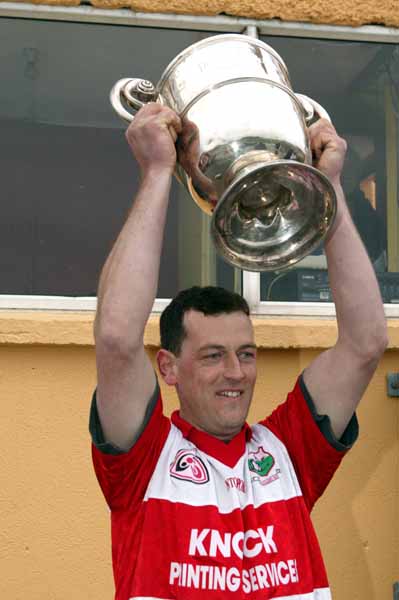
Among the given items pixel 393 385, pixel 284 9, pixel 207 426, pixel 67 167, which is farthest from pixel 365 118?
pixel 207 426

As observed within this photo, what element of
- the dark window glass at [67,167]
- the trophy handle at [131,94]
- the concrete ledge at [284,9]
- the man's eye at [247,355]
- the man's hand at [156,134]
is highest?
the concrete ledge at [284,9]

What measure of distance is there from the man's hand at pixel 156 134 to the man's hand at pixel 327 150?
0.41 meters

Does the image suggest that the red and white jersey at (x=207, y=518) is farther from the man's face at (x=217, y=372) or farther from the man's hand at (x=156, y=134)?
the man's hand at (x=156, y=134)

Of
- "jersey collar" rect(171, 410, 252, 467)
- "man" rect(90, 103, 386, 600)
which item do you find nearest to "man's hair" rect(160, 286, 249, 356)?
"man" rect(90, 103, 386, 600)

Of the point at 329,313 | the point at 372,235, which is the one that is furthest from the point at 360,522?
the point at 372,235

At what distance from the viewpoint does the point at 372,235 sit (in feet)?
13.3

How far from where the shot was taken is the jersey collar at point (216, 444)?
8.41 ft

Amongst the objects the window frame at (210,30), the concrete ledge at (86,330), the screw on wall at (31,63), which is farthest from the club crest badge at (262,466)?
the screw on wall at (31,63)

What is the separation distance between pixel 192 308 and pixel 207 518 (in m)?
0.63

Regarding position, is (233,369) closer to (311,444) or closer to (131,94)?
(311,444)

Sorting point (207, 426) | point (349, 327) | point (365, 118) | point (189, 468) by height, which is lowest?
point (189, 468)

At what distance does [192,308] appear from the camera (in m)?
2.75

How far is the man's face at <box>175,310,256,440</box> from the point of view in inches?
102

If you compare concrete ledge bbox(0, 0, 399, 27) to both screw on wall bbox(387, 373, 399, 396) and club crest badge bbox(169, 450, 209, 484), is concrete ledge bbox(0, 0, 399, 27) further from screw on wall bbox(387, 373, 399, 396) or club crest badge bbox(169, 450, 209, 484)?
club crest badge bbox(169, 450, 209, 484)
